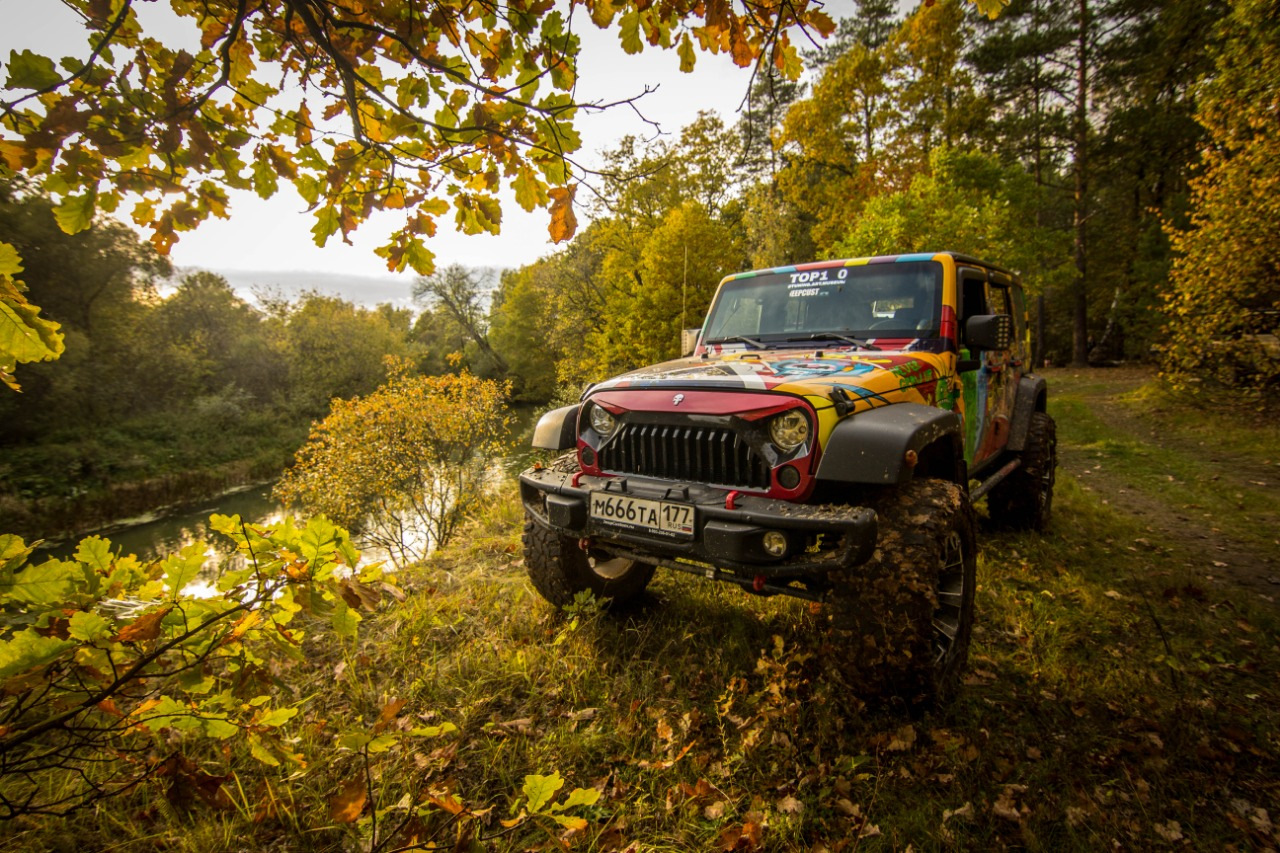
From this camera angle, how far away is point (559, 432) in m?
3.29

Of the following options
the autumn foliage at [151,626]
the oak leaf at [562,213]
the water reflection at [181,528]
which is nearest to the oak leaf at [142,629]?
the autumn foliage at [151,626]

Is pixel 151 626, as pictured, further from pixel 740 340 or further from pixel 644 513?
pixel 740 340

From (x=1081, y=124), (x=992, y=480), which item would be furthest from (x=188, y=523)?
(x=1081, y=124)

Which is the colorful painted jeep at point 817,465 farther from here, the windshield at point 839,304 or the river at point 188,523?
the river at point 188,523

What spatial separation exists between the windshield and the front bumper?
5.60 ft

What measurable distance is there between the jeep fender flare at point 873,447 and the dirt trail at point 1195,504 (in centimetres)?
356

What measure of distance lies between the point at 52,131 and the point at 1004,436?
564 centimetres

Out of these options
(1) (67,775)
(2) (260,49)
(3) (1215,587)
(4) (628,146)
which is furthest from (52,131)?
(4) (628,146)

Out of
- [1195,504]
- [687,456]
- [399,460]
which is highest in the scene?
[687,456]

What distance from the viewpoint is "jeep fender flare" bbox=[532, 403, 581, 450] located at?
129 inches

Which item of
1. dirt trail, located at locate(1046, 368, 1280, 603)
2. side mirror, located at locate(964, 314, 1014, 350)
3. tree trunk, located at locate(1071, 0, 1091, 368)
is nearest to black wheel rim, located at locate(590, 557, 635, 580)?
side mirror, located at locate(964, 314, 1014, 350)

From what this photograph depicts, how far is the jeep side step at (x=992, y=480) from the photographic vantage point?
11.5ft

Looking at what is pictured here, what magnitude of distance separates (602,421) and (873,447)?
1.43 meters

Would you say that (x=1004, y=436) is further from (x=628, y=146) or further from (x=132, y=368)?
(x=132, y=368)
